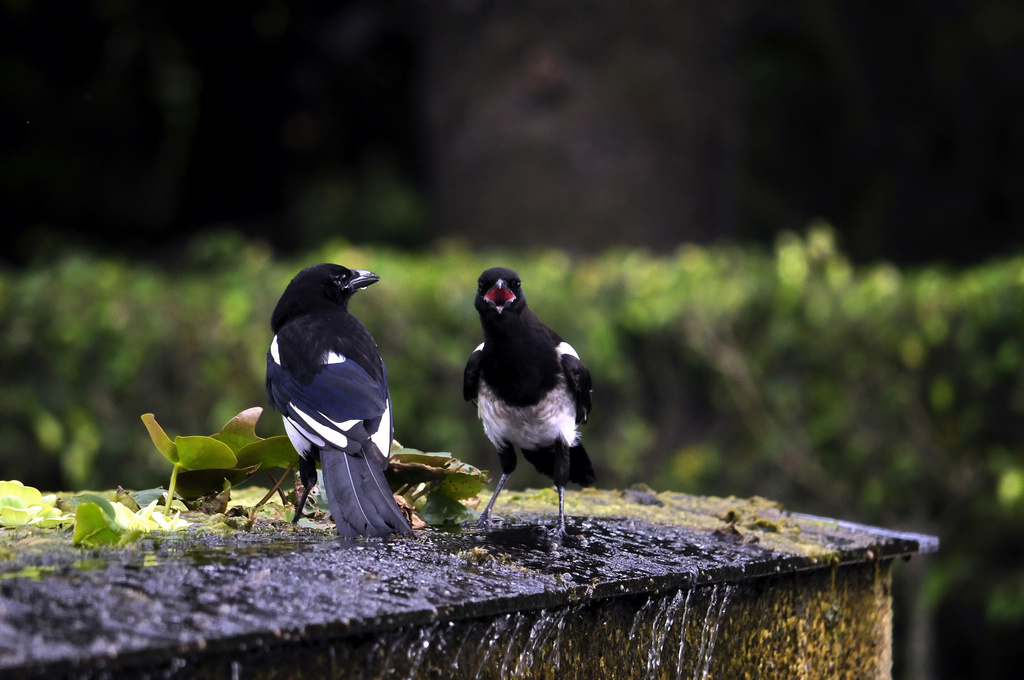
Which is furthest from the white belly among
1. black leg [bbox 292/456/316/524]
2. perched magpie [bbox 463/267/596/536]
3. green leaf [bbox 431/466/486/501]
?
black leg [bbox 292/456/316/524]

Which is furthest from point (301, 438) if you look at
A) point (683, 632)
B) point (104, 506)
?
point (683, 632)

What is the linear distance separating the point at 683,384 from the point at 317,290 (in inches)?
122

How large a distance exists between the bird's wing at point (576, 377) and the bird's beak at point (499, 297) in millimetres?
272

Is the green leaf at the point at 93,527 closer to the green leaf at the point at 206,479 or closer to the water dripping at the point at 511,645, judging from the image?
the green leaf at the point at 206,479

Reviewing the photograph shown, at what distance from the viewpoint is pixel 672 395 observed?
5.89 m

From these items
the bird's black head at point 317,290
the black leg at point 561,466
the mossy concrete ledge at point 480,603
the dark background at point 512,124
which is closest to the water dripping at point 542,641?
the mossy concrete ledge at point 480,603

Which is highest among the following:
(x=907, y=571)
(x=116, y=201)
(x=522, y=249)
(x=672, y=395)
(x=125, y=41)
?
(x=125, y=41)

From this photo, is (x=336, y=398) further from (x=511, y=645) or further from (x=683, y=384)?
(x=683, y=384)

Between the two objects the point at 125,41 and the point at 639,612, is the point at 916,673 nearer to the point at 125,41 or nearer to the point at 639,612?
the point at 639,612

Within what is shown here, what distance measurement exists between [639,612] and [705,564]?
0.21 metres

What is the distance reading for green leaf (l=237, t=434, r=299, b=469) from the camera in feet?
9.12

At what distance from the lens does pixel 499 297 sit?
306 centimetres

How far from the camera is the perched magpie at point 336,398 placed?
2564 millimetres

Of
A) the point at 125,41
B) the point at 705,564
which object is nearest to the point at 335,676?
the point at 705,564
